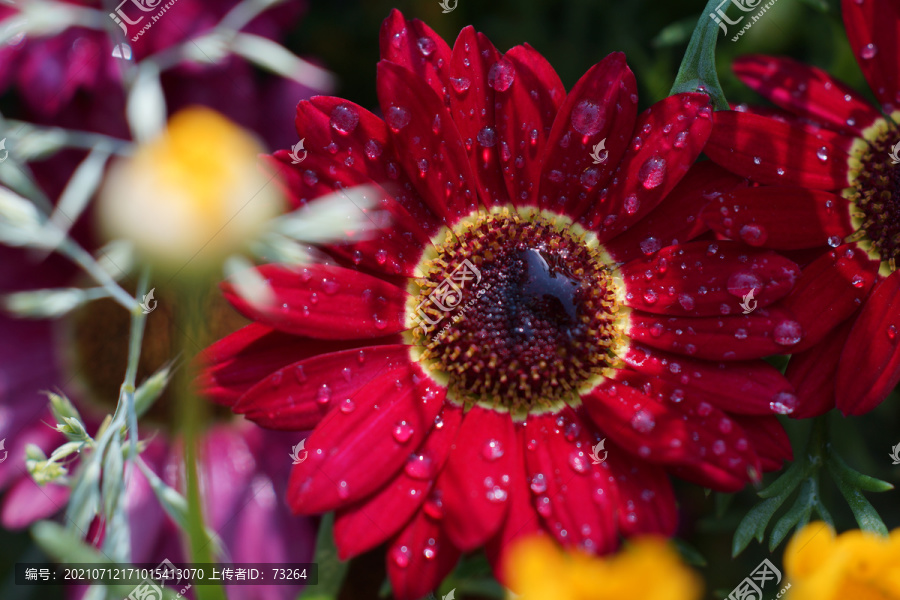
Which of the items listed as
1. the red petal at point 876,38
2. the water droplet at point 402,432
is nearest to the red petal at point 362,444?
the water droplet at point 402,432

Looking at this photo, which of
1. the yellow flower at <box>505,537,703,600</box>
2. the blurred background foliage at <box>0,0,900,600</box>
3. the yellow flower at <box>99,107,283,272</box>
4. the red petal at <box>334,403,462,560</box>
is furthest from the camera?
the blurred background foliage at <box>0,0,900,600</box>

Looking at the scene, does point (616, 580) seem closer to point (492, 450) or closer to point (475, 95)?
point (492, 450)

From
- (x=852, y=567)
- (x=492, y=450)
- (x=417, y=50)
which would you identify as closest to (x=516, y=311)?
(x=492, y=450)

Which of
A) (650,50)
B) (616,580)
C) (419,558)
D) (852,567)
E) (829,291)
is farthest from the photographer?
(650,50)

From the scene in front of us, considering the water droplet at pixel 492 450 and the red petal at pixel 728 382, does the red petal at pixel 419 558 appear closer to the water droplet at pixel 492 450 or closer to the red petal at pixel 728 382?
the water droplet at pixel 492 450

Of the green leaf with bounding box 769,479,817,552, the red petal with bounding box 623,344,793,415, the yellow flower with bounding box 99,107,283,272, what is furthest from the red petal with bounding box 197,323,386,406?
the green leaf with bounding box 769,479,817,552

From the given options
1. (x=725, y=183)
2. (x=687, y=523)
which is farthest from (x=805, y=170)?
(x=687, y=523)

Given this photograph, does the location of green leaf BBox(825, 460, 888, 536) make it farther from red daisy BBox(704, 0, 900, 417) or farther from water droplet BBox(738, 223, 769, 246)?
water droplet BBox(738, 223, 769, 246)
